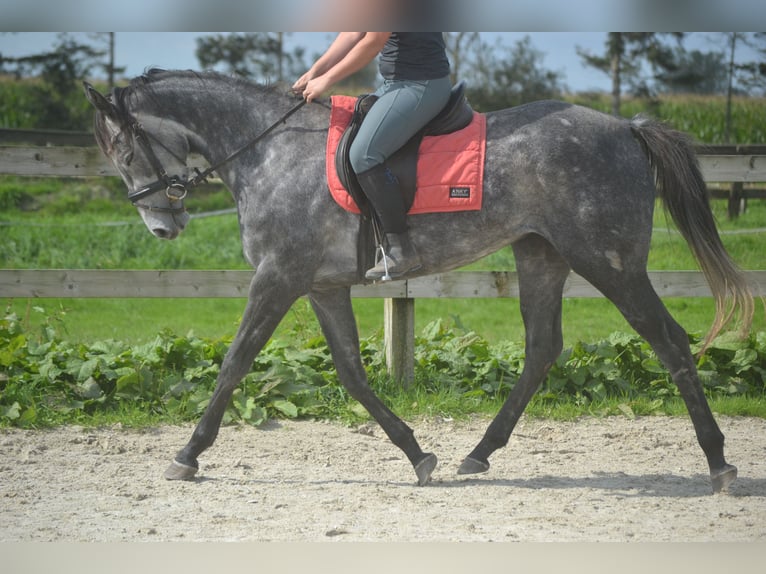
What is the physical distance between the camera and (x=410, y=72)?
13.3ft

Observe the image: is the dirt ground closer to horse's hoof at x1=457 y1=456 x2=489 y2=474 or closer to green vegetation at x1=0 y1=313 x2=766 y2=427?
horse's hoof at x1=457 y1=456 x2=489 y2=474

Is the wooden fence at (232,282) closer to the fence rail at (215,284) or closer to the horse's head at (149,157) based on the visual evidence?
the fence rail at (215,284)

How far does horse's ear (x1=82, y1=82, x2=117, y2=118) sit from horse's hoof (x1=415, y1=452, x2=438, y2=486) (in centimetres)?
236

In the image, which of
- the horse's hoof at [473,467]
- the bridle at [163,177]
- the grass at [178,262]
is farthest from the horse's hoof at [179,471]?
the grass at [178,262]

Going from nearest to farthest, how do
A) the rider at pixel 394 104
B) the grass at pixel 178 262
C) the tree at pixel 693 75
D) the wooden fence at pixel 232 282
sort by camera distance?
the rider at pixel 394 104
the wooden fence at pixel 232 282
the grass at pixel 178 262
the tree at pixel 693 75

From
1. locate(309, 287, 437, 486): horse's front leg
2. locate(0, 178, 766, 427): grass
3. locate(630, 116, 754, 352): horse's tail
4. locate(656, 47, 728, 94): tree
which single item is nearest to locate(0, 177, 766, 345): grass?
locate(0, 178, 766, 427): grass

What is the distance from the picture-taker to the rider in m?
3.99

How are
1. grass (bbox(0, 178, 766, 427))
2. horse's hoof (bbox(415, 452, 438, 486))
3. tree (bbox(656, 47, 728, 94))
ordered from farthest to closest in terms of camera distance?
tree (bbox(656, 47, 728, 94)) → grass (bbox(0, 178, 766, 427)) → horse's hoof (bbox(415, 452, 438, 486))

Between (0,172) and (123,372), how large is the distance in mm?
1683

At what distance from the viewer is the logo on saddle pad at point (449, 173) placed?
4094 millimetres

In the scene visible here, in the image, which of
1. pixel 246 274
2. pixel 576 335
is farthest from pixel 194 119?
pixel 576 335

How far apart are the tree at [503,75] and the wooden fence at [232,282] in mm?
5639

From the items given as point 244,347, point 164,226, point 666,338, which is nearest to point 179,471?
point 244,347

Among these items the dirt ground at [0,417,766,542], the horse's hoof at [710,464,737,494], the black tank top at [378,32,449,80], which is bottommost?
the dirt ground at [0,417,766,542]
